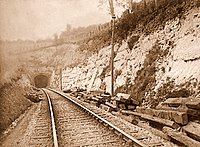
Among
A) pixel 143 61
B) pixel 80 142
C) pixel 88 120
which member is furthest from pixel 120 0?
pixel 80 142

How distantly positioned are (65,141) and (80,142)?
388 millimetres

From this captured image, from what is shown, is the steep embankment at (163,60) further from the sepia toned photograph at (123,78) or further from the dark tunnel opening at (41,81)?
the dark tunnel opening at (41,81)

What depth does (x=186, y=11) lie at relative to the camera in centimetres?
1273

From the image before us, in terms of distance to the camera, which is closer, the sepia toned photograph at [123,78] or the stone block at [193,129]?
the stone block at [193,129]

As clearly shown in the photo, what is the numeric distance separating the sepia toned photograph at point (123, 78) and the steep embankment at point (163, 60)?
45mm

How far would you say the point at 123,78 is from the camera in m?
15.6

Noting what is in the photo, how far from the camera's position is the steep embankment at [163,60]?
388 inches

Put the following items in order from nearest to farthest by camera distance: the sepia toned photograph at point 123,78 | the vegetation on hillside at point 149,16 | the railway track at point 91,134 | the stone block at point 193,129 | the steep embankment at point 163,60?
the stone block at point 193,129
the railway track at point 91,134
the sepia toned photograph at point 123,78
the steep embankment at point 163,60
the vegetation on hillside at point 149,16

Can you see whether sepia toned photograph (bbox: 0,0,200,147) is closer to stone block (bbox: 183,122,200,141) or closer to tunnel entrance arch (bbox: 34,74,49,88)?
stone block (bbox: 183,122,200,141)

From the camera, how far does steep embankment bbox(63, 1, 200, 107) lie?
9.86m

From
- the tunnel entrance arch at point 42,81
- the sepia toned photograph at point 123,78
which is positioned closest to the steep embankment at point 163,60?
the sepia toned photograph at point 123,78

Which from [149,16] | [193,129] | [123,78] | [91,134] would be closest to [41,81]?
[149,16]

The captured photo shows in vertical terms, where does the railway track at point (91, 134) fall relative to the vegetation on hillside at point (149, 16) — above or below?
below

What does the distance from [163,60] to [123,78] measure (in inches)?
155
